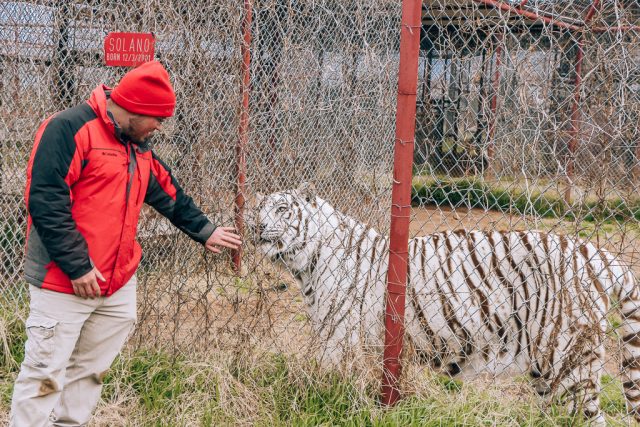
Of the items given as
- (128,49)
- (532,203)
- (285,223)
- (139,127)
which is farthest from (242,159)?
(532,203)

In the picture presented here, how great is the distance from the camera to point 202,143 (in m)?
4.16

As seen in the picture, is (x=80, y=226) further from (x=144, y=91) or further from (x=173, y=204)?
(x=144, y=91)

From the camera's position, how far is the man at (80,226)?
2.77m

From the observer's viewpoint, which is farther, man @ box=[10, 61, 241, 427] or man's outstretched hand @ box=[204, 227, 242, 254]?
man's outstretched hand @ box=[204, 227, 242, 254]

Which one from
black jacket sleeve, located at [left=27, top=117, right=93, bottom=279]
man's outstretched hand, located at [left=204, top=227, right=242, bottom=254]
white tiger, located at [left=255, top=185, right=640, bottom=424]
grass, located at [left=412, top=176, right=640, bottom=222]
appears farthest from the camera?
white tiger, located at [left=255, top=185, right=640, bottom=424]

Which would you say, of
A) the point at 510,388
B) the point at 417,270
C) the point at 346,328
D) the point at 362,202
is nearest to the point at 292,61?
the point at 362,202

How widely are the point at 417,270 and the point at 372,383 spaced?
0.87 metres

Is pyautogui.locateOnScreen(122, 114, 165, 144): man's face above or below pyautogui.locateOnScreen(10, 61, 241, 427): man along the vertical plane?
above

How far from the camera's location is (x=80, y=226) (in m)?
2.91

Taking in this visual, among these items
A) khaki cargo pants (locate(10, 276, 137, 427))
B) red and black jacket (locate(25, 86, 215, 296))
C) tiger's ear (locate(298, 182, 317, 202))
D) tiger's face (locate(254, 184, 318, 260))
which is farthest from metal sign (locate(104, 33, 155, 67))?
khaki cargo pants (locate(10, 276, 137, 427))

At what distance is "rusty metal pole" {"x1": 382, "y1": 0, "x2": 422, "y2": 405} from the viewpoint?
10.1 ft

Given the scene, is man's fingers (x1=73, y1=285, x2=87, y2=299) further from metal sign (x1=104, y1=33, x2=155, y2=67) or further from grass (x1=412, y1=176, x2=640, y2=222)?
metal sign (x1=104, y1=33, x2=155, y2=67)

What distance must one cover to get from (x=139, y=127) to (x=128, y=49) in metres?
1.37

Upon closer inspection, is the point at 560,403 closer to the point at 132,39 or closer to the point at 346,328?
the point at 346,328
